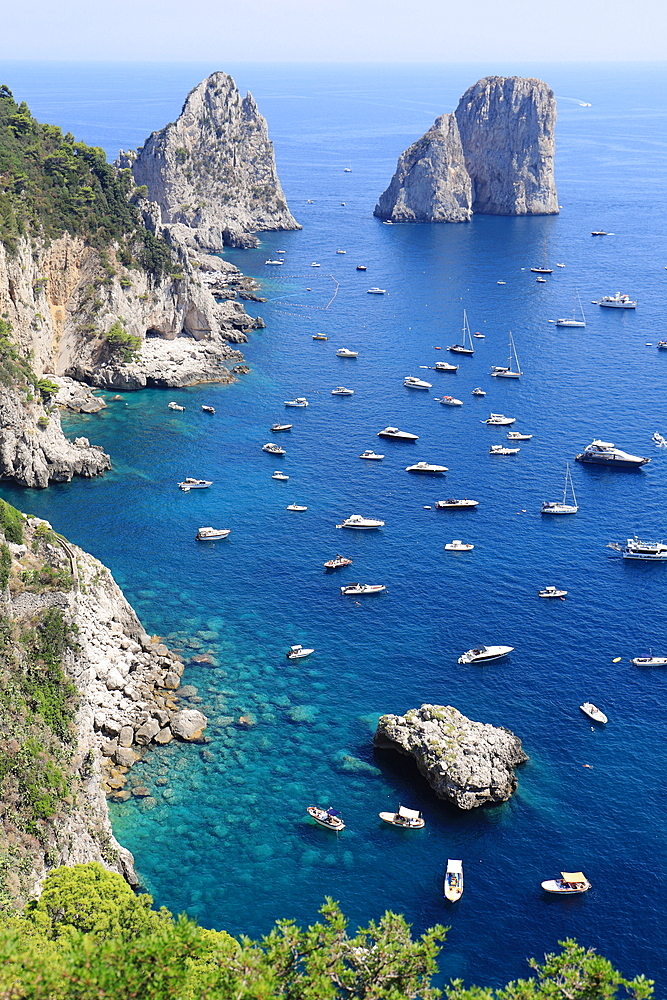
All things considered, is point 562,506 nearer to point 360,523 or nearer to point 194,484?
point 360,523

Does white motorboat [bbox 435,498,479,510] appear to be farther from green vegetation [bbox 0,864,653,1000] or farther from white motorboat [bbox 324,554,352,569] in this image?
green vegetation [bbox 0,864,653,1000]

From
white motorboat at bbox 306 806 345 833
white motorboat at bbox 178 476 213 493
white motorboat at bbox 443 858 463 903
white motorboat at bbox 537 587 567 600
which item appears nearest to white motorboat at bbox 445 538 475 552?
white motorboat at bbox 537 587 567 600

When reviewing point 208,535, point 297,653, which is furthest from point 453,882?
point 208,535

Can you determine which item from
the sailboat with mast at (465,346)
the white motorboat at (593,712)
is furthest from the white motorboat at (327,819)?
the sailboat with mast at (465,346)

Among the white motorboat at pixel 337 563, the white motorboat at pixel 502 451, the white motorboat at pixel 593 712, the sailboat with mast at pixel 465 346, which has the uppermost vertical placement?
the sailboat with mast at pixel 465 346

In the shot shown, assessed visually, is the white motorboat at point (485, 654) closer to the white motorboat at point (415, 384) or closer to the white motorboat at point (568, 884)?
the white motorboat at point (568, 884)

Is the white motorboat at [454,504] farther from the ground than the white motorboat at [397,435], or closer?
closer

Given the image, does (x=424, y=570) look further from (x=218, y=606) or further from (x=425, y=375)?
(x=425, y=375)
